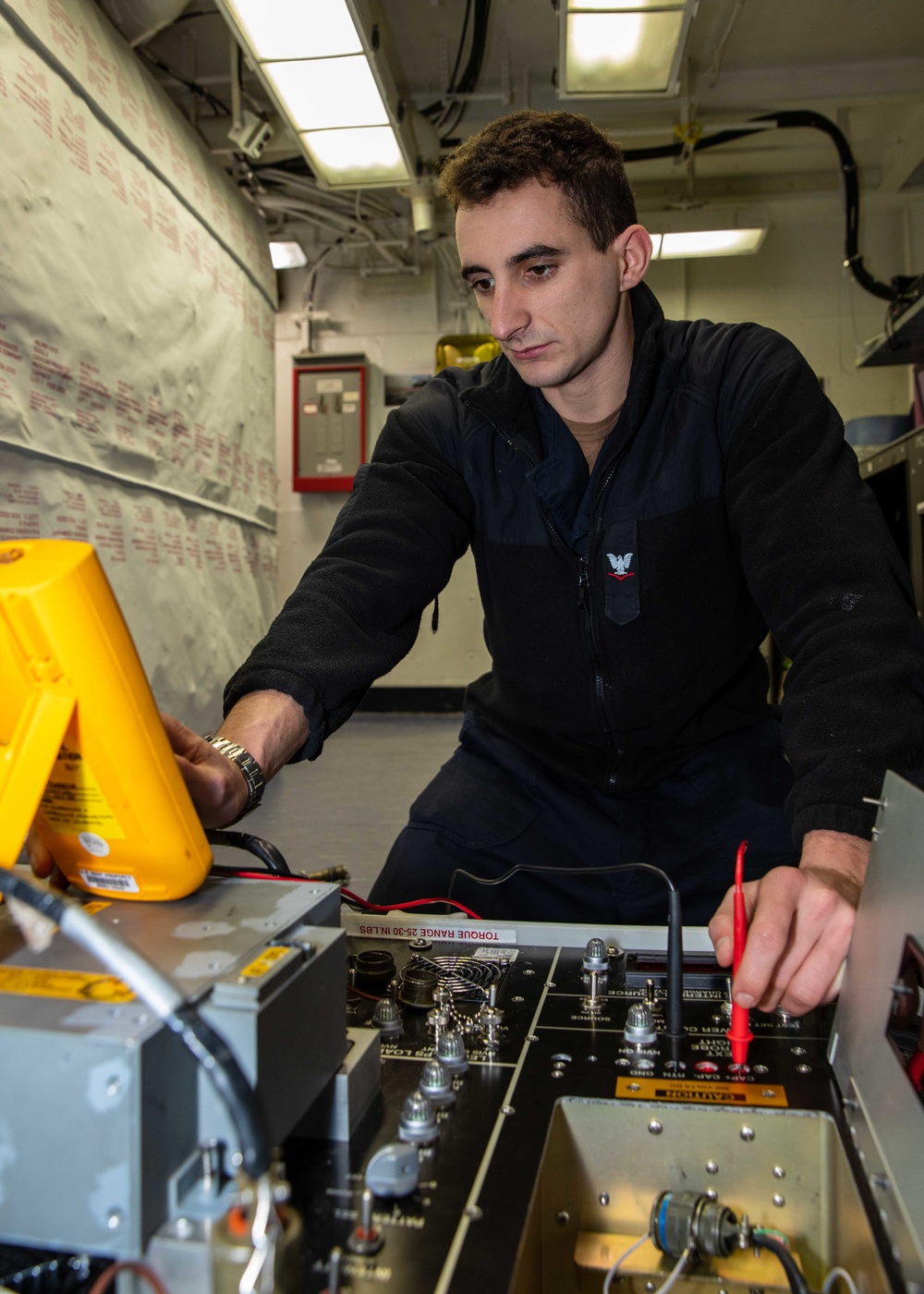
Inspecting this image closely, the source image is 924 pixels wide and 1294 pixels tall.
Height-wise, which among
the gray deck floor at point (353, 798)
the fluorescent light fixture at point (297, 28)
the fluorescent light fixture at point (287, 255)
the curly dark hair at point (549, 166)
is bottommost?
the gray deck floor at point (353, 798)

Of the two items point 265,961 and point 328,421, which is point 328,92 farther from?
point 265,961

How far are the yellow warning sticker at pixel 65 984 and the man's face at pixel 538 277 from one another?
42.3 inches

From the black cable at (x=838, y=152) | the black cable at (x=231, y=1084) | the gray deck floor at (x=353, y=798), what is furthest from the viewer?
the black cable at (x=838, y=152)

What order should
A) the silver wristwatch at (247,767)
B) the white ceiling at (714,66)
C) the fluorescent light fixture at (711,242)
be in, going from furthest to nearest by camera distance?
1. the fluorescent light fixture at (711,242)
2. the white ceiling at (714,66)
3. the silver wristwatch at (247,767)

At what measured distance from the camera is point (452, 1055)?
0.64m

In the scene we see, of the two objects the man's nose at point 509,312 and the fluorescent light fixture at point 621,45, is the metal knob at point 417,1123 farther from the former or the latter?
the fluorescent light fixture at point 621,45

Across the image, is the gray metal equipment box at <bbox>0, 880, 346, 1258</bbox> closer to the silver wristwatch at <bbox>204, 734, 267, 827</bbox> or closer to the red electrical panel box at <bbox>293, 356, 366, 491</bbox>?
the silver wristwatch at <bbox>204, 734, 267, 827</bbox>

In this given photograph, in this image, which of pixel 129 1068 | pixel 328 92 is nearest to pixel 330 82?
pixel 328 92

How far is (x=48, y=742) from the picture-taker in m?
0.53

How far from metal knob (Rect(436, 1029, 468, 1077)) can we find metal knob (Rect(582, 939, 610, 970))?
0.18 meters

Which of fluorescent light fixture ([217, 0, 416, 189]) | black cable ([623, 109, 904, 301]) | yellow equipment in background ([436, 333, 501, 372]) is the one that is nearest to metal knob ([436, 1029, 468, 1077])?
fluorescent light fixture ([217, 0, 416, 189])

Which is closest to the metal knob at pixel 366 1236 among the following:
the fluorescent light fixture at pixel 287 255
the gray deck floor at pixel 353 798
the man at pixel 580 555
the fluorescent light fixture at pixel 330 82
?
the man at pixel 580 555

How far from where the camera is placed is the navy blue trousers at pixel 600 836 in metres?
1.37

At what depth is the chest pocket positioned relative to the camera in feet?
4.43
